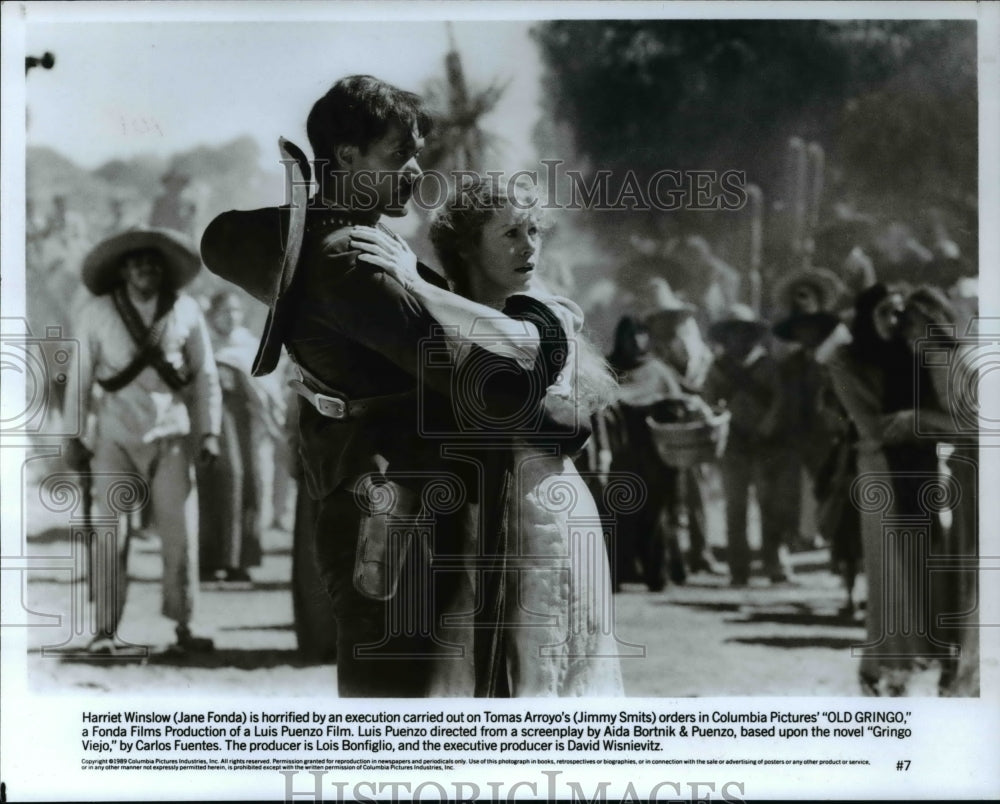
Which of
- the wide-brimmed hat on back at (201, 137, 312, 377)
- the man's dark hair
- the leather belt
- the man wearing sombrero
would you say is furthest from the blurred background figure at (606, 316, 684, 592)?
the man wearing sombrero

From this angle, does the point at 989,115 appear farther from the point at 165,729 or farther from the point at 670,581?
the point at 165,729

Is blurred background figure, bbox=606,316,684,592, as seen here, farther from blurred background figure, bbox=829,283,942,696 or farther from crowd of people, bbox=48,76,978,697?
blurred background figure, bbox=829,283,942,696

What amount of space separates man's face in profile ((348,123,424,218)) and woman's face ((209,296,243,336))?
67cm

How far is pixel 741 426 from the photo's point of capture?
16.0 feet

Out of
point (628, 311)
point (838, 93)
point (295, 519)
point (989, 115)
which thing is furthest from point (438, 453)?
point (989, 115)

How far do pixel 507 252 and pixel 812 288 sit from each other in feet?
4.33

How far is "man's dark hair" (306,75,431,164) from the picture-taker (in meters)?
4.78

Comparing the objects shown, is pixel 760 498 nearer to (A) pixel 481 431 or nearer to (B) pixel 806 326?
(B) pixel 806 326

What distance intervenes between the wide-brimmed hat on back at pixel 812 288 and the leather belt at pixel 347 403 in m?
1.63

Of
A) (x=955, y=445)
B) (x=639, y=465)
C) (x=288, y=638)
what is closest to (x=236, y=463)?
(x=288, y=638)

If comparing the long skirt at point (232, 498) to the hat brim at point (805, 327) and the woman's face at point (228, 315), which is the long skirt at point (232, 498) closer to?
the woman's face at point (228, 315)

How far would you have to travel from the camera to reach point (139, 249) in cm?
486

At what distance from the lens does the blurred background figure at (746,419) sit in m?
4.88

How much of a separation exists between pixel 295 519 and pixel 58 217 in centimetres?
164
